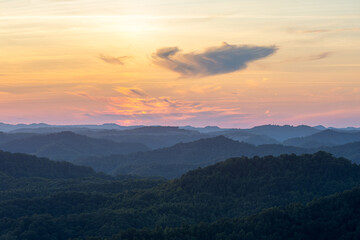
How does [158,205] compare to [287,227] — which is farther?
[158,205]

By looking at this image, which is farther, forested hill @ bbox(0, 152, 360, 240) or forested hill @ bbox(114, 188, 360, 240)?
forested hill @ bbox(0, 152, 360, 240)

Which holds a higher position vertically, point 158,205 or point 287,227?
point 287,227

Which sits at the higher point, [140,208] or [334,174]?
[334,174]

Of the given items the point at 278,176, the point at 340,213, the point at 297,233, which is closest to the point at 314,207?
the point at 340,213

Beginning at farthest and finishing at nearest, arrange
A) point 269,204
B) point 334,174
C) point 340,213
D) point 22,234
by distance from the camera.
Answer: point 334,174 < point 269,204 < point 22,234 < point 340,213

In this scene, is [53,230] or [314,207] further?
[53,230]

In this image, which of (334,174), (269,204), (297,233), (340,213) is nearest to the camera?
(297,233)

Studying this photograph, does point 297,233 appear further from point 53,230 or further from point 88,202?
point 88,202

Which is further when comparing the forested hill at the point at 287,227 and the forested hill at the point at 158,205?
the forested hill at the point at 158,205
